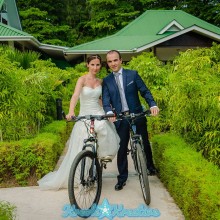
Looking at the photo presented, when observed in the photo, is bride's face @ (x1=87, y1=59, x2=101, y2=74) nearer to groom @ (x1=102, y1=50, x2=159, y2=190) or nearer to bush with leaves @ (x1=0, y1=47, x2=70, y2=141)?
groom @ (x1=102, y1=50, x2=159, y2=190)

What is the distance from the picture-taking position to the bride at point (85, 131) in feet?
17.0

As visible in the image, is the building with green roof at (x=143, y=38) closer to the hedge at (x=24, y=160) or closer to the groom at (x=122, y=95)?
the hedge at (x=24, y=160)

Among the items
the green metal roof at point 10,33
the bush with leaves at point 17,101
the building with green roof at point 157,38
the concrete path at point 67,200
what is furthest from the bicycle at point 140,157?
the building with green roof at point 157,38

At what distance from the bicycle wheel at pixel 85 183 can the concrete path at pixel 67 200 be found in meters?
0.22

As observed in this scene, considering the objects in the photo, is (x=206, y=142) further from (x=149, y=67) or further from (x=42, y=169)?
(x=149, y=67)

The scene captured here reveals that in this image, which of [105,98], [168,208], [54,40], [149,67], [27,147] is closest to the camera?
[168,208]

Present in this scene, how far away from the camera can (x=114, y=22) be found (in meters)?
33.6

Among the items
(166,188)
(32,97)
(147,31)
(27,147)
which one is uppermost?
(147,31)

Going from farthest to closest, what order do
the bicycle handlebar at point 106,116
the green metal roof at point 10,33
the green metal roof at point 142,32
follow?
the green metal roof at point 142,32 → the green metal roof at point 10,33 → the bicycle handlebar at point 106,116

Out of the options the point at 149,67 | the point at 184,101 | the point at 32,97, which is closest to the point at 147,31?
the point at 149,67

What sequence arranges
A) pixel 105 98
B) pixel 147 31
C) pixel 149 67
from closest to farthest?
1. pixel 105 98
2. pixel 149 67
3. pixel 147 31

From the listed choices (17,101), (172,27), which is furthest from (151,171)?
(172,27)

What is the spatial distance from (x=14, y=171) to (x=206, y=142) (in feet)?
9.47

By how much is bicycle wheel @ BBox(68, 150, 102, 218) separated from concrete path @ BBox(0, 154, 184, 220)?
22 centimetres
